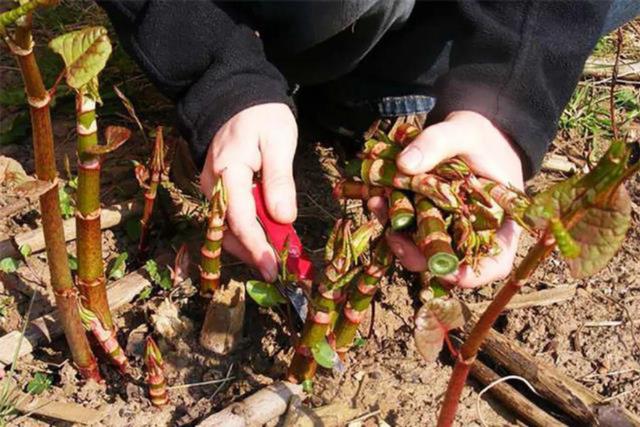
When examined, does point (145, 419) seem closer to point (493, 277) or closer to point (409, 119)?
point (493, 277)

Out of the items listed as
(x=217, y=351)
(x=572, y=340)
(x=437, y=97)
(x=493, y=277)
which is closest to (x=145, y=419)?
(x=217, y=351)

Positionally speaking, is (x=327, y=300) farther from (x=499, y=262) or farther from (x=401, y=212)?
(x=499, y=262)

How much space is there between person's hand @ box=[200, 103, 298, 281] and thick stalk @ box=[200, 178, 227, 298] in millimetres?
55

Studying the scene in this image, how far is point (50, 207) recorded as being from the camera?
1.23 metres

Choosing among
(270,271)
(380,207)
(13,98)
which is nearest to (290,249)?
(270,271)

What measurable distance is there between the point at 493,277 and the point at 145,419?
0.66 metres

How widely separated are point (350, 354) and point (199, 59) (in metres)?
0.65

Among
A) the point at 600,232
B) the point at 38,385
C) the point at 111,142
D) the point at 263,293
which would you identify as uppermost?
the point at 600,232

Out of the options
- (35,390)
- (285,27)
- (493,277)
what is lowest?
(35,390)

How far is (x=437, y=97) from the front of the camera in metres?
1.97

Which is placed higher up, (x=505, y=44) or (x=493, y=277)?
(x=505, y=44)

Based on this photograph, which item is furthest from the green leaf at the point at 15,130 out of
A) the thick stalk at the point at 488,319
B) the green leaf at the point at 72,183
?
the thick stalk at the point at 488,319

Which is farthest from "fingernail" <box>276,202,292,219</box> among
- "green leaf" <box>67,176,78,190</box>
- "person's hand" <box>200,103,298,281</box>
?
"green leaf" <box>67,176,78,190</box>

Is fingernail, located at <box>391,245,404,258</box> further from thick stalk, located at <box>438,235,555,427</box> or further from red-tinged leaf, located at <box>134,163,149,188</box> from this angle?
red-tinged leaf, located at <box>134,163,149,188</box>
